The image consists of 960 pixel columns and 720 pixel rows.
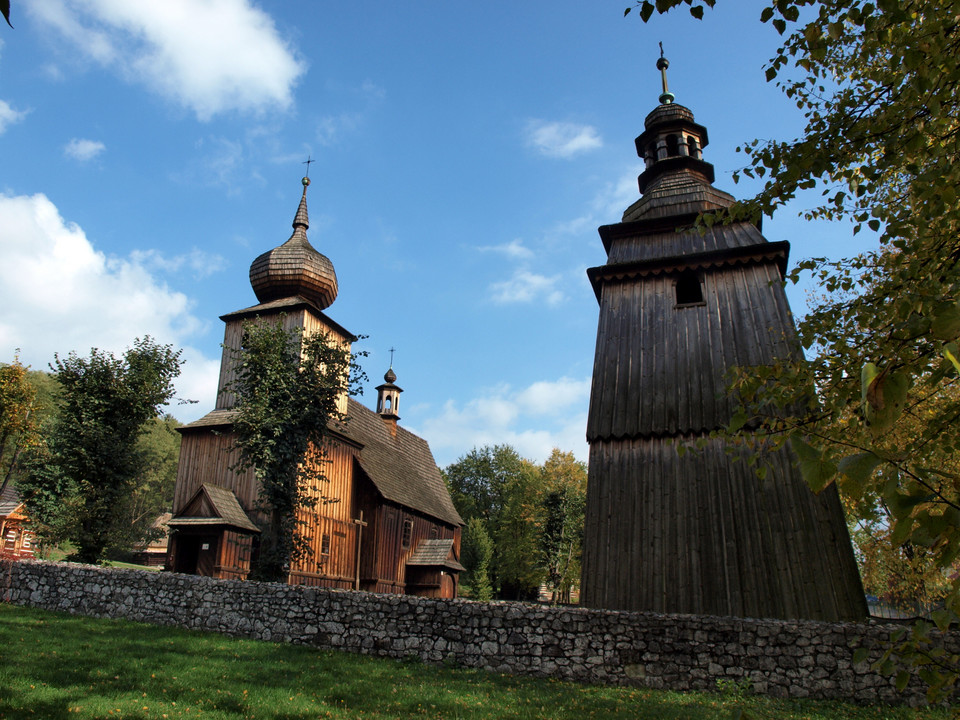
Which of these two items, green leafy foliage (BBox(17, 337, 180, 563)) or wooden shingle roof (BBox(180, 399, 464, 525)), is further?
wooden shingle roof (BBox(180, 399, 464, 525))

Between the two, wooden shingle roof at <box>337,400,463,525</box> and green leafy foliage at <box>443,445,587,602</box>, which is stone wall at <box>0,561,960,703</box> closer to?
wooden shingle roof at <box>337,400,463,525</box>

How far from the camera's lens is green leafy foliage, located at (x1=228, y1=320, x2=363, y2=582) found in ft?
55.5

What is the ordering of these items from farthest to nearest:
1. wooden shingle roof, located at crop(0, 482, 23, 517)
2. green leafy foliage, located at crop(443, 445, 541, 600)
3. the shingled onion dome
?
green leafy foliage, located at crop(443, 445, 541, 600) → wooden shingle roof, located at crop(0, 482, 23, 517) → the shingled onion dome

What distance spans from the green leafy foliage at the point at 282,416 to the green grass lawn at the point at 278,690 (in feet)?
18.3

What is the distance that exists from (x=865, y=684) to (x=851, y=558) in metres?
2.35

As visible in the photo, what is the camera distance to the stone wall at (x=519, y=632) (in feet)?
31.4

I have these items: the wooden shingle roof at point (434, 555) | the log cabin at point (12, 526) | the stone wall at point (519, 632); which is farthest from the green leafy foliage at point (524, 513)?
the stone wall at point (519, 632)

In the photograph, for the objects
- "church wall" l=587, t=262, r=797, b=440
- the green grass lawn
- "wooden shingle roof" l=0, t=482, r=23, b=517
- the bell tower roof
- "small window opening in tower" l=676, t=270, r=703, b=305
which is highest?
the bell tower roof

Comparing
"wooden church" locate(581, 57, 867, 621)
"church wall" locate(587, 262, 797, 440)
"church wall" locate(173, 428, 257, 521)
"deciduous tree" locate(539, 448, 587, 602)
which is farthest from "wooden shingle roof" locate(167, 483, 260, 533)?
"deciduous tree" locate(539, 448, 587, 602)

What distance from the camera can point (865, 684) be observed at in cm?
927

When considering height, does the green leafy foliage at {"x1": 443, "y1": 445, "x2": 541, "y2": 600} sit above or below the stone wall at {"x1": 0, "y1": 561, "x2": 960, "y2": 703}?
above

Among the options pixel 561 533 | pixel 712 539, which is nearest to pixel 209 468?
pixel 712 539

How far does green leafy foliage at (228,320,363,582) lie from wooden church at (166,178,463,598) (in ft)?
4.29

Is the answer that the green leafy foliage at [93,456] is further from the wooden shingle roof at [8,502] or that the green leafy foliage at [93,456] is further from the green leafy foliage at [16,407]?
the wooden shingle roof at [8,502]
